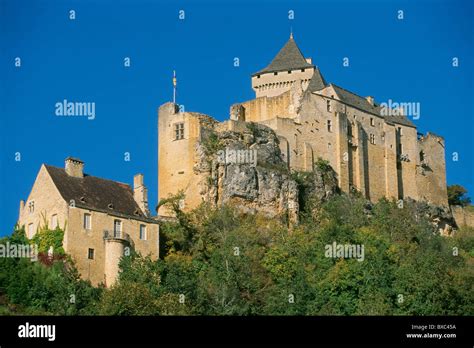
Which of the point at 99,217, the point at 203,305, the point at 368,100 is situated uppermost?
the point at 368,100

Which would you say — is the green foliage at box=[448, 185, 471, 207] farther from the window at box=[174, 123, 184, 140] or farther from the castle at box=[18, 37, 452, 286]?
the window at box=[174, 123, 184, 140]

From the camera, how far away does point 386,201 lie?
72500 millimetres

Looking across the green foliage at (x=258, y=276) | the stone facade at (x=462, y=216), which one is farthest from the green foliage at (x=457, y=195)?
the green foliage at (x=258, y=276)

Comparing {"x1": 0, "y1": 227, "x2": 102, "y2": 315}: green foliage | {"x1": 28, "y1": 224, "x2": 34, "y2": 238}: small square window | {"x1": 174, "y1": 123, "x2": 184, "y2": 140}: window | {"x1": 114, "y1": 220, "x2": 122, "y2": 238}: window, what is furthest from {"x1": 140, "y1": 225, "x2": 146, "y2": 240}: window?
{"x1": 174, "y1": 123, "x2": 184, "y2": 140}: window

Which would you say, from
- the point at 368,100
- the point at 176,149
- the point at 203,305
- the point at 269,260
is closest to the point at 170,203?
the point at 176,149

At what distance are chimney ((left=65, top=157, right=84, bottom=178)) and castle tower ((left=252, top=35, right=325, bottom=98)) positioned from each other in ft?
77.9

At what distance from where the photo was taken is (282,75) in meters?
78.9

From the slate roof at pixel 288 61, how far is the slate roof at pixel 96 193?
76.9 ft

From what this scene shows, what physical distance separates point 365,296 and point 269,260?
22.3 ft

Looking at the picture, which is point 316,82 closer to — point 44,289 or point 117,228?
point 117,228

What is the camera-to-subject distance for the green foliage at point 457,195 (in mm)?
86062

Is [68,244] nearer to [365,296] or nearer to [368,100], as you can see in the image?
[365,296]

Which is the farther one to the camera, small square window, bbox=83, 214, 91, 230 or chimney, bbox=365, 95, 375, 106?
chimney, bbox=365, 95, 375, 106

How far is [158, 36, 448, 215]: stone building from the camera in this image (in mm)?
66750
